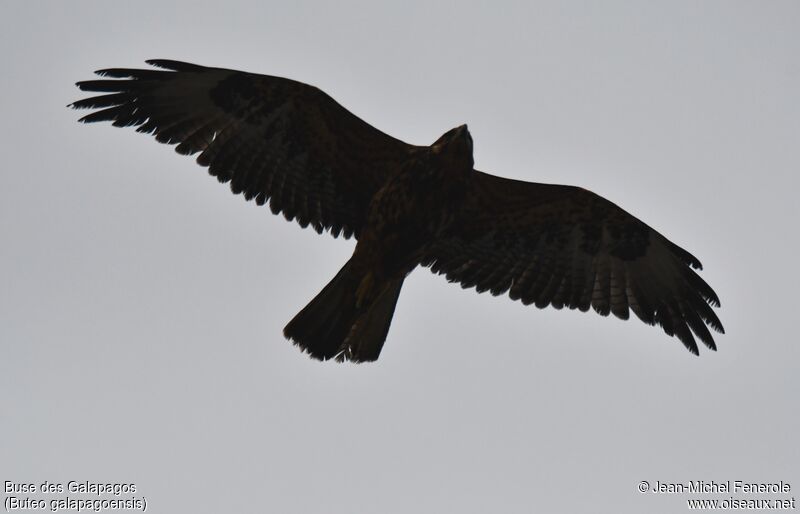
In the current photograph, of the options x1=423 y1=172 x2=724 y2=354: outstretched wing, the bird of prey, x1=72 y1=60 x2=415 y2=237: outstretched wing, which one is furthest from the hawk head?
x1=423 y1=172 x2=724 y2=354: outstretched wing

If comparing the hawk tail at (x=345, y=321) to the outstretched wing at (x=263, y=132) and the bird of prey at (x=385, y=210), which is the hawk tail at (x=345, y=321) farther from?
the outstretched wing at (x=263, y=132)

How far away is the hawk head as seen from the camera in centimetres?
1001

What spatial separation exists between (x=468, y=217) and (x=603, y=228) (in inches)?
51.2

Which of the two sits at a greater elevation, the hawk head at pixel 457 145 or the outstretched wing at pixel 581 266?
the hawk head at pixel 457 145

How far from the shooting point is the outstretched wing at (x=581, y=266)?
1131 centimetres

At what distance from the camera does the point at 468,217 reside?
11.2 metres

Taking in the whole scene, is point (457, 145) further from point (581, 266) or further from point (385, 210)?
point (581, 266)

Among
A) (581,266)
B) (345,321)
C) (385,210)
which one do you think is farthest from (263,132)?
(581,266)

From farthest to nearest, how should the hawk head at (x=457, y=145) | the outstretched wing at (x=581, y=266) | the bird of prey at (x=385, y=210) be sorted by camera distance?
1. the outstretched wing at (x=581, y=266)
2. the bird of prey at (x=385, y=210)
3. the hawk head at (x=457, y=145)

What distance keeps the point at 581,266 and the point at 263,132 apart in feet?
11.0

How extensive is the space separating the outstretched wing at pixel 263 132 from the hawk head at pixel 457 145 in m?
0.51

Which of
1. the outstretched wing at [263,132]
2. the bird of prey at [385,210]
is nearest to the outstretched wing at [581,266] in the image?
the bird of prey at [385,210]

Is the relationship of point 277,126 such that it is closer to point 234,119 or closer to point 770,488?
point 234,119

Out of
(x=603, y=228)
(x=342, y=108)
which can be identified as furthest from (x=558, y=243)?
(x=342, y=108)
